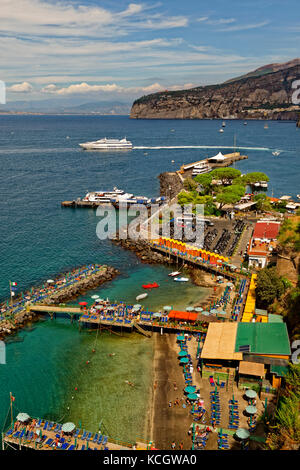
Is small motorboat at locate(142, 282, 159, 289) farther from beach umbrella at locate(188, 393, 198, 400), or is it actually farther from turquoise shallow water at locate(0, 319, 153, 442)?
beach umbrella at locate(188, 393, 198, 400)

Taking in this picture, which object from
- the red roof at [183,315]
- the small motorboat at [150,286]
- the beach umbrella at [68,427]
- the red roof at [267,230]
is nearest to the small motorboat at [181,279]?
the small motorboat at [150,286]

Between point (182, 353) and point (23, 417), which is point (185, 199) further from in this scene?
point (23, 417)

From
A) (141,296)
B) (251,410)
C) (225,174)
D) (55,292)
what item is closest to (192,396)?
(251,410)

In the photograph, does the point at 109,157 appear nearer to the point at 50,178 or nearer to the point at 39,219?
the point at 50,178

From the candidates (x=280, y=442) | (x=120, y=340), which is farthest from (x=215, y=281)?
(x=280, y=442)

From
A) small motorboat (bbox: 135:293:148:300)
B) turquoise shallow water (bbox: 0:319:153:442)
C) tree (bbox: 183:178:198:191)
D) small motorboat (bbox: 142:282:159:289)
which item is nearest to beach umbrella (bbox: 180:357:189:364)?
turquoise shallow water (bbox: 0:319:153:442)

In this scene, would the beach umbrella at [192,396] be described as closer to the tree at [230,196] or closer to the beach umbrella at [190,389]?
the beach umbrella at [190,389]
